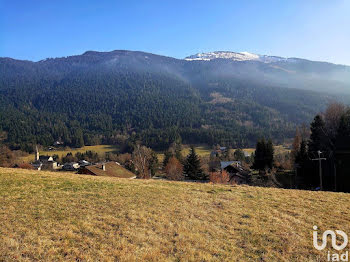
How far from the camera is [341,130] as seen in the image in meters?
32.1

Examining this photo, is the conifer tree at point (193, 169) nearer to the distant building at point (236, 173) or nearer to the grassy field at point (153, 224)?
Answer: the distant building at point (236, 173)

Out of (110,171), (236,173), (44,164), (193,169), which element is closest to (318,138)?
(236,173)

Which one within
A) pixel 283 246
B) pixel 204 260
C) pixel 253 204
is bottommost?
pixel 253 204

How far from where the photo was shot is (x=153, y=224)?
26.9 feet

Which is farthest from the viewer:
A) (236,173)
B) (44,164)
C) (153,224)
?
(44,164)

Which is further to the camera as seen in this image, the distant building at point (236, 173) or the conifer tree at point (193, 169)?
the conifer tree at point (193, 169)

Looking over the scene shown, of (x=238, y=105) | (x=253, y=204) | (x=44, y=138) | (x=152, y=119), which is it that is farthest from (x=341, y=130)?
(x=238, y=105)

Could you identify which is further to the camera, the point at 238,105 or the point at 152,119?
the point at 238,105

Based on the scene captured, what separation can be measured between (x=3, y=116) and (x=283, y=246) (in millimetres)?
205135

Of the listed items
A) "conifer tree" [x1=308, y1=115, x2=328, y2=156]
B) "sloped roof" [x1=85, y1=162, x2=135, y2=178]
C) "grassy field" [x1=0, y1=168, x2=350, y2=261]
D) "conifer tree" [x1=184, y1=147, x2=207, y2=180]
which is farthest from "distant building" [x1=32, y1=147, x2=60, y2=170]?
"conifer tree" [x1=308, y1=115, x2=328, y2=156]

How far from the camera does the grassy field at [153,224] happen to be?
5965 millimetres

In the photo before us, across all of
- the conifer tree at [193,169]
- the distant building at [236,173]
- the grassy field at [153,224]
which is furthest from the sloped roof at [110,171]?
the distant building at [236,173]

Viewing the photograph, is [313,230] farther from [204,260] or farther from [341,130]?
[341,130]

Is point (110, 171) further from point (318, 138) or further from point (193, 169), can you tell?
point (318, 138)
